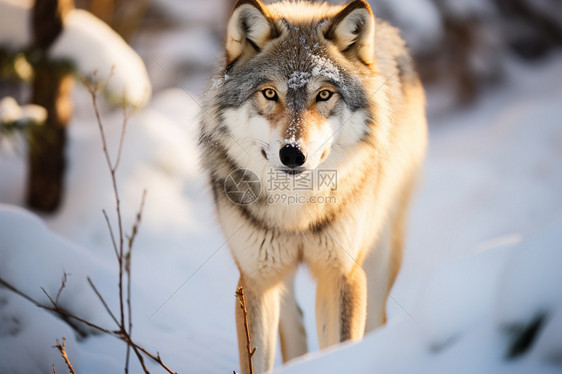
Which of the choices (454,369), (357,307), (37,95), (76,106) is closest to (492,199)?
(357,307)

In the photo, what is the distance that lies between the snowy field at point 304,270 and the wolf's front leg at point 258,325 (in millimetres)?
380

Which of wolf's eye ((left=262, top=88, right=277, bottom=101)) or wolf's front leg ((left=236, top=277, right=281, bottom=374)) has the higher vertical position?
wolf's eye ((left=262, top=88, right=277, bottom=101))

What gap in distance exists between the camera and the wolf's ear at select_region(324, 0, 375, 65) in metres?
2.31

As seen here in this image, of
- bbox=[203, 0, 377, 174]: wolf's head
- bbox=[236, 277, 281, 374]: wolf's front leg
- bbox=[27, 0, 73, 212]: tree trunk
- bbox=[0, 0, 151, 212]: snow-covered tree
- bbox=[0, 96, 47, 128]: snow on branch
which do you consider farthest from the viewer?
bbox=[27, 0, 73, 212]: tree trunk

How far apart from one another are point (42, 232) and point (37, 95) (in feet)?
9.33

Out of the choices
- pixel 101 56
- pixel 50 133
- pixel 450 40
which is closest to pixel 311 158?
pixel 101 56

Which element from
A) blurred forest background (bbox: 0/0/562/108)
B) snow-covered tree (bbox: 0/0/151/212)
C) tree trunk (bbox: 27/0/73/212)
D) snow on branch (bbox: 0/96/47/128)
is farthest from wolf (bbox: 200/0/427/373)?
blurred forest background (bbox: 0/0/562/108)

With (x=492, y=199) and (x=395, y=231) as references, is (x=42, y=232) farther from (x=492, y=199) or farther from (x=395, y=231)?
(x=492, y=199)

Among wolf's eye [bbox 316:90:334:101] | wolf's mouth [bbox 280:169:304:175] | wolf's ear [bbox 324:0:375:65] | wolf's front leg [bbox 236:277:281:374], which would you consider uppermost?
wolf's ear [bbox 324:0:375:65]

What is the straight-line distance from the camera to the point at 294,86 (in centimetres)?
221

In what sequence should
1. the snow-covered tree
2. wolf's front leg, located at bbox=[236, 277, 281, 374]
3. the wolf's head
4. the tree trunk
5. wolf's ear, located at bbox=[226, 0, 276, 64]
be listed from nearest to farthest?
the wolf's head
wolf's ear, located at bbox=[226, 0, 276, 64]
wolf's front leg, located at bbox=[236, 277, 281, 374]
the snow-covered tree
the tree trunk

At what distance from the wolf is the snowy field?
367 mm

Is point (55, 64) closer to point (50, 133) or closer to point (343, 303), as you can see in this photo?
point (50, 133)

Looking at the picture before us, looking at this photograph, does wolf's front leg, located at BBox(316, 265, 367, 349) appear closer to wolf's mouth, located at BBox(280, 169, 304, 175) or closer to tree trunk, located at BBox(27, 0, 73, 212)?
wolf's mouth, located at BBox(280, 169, 304, 175)
